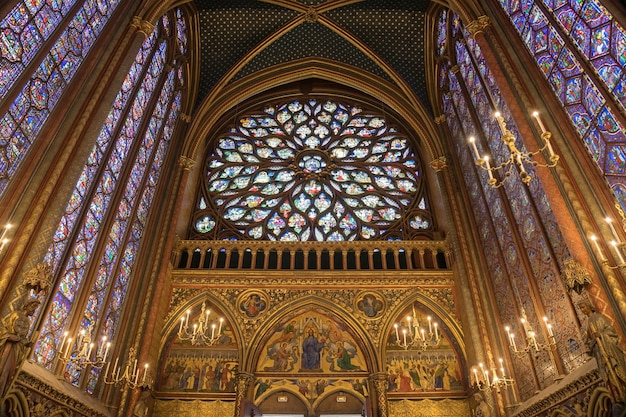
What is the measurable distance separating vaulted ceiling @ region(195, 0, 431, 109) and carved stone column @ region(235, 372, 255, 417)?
9.72m

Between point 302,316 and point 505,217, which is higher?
point 505,217

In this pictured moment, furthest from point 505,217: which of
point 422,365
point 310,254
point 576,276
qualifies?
point 310,254

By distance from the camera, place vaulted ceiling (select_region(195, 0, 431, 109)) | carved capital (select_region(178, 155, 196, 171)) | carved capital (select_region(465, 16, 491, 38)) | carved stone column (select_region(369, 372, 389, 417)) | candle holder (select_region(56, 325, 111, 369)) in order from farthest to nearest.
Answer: vaulted ceiling (select_region(195, 0, 431, 109)) → carved capital (select_region(178, 155, 196, 171)) → carved stone column (select_region(369, 372, 389, 417)) → carved capital (select_region(465, 16, 491, 38)) → candle holder (select_region(56, 325, 111, 369))

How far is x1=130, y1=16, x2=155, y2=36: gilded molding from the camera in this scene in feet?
34.2

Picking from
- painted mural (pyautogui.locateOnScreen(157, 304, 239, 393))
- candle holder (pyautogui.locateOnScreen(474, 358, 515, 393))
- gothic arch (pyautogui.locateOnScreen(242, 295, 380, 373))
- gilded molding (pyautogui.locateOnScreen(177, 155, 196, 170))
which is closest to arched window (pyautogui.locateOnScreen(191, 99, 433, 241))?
gilded molding (pyautogui.locateOnScreen(177, 155, 196, 170))

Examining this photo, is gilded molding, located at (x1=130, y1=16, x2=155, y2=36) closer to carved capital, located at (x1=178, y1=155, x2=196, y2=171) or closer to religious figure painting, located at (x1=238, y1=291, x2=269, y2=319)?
carved capital, located at (x1=178, y1=155, x2=196, y2=171)

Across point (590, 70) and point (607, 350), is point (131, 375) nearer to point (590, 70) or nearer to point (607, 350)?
point (607, 350)

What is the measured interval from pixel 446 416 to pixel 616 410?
5816 millimetres

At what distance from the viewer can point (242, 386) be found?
1123 centimetres

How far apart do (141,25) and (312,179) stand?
7.70 m

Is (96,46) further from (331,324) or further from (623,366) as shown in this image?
(623,366)

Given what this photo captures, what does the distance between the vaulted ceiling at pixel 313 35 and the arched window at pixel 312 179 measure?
83.2 inches

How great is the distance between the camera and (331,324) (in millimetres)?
12586

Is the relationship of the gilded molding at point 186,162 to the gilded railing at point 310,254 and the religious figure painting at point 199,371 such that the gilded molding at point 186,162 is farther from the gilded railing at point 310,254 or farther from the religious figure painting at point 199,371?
the religious figure painting at point 199,371
